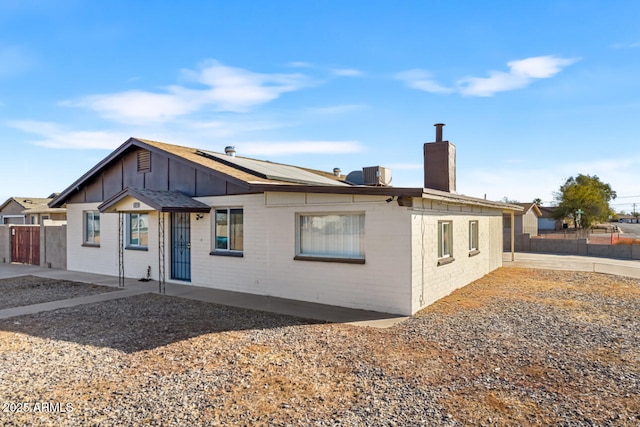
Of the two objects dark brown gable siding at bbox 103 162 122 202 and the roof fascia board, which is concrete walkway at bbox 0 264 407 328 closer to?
the roof fascia board

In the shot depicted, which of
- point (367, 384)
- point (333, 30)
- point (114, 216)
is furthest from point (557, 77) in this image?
point (114, 216)

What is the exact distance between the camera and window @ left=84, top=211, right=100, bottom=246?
14445mm

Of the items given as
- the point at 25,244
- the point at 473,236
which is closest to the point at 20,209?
the point at 25,244

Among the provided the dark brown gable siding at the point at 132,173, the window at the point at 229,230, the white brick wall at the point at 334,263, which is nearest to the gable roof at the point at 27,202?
the dark brown gable siding at the point at 132,173

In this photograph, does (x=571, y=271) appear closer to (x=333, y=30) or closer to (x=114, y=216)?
(x=333, y=30)

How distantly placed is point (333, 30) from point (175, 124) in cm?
769

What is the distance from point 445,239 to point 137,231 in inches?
384

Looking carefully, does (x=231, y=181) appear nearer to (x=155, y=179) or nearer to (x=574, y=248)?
(x=155, y=179)

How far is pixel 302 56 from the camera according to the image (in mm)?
12227

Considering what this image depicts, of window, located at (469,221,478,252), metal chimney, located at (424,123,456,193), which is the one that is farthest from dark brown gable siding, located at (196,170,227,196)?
window, located at (469,221,478,252)

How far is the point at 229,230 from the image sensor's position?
11023 mm

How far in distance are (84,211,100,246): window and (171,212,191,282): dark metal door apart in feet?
13.8

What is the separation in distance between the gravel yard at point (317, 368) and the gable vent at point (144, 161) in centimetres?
558

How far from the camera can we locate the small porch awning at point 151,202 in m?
10.2
